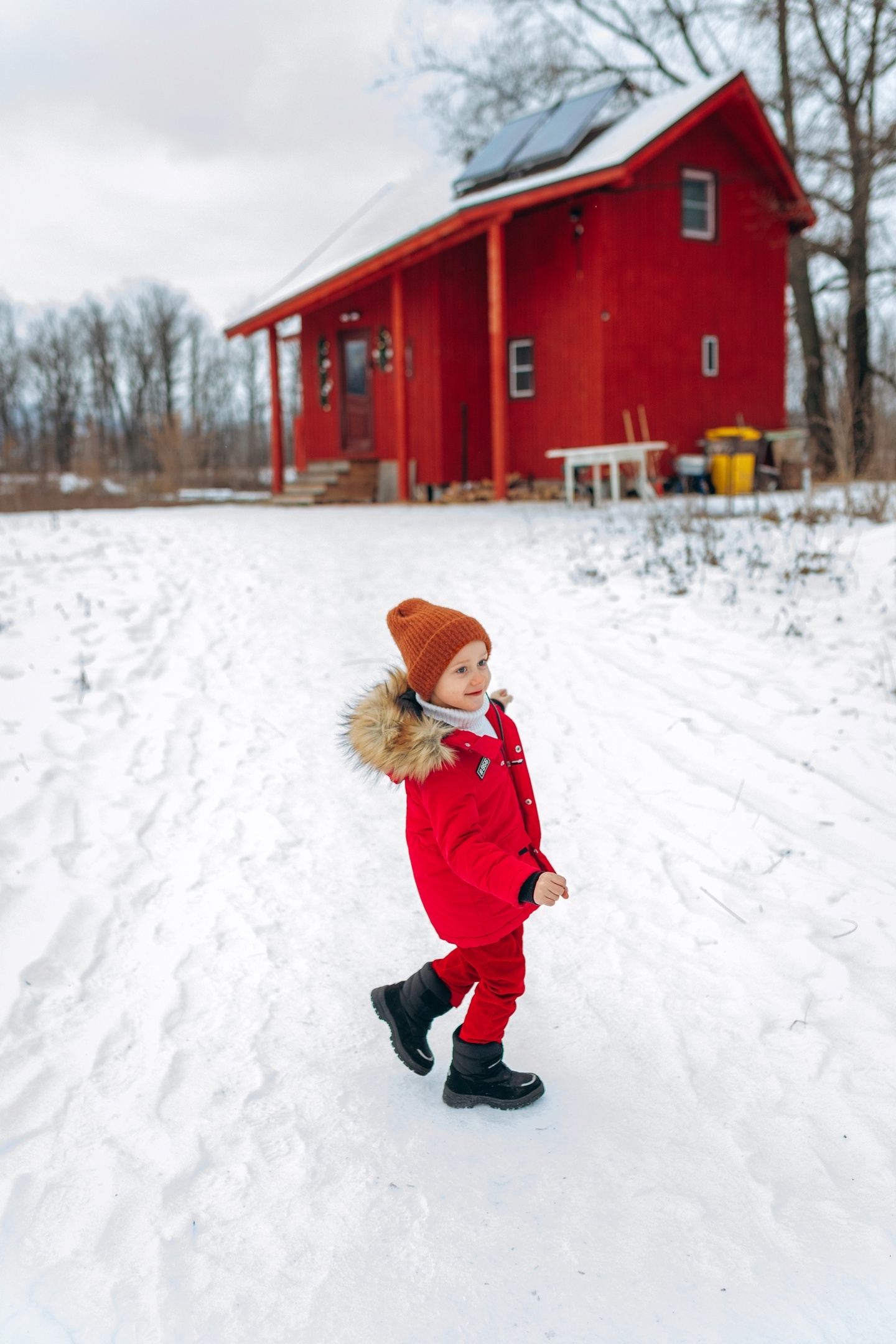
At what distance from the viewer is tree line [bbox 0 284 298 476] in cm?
5384

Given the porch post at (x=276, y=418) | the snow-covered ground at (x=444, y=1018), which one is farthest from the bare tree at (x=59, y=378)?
the snow-covered ground at (x=444, y=1018)

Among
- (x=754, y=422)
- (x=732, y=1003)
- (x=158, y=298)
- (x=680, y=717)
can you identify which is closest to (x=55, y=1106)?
(x=732, y=1003)

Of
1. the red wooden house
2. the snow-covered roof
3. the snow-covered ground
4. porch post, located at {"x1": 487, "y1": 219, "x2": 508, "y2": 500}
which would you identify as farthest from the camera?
the red wooden house

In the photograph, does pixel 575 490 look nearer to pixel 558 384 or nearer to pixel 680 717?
pixel 558 384

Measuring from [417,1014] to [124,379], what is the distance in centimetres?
5874

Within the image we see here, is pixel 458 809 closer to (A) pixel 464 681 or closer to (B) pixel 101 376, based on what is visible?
(A) pixel 464 681

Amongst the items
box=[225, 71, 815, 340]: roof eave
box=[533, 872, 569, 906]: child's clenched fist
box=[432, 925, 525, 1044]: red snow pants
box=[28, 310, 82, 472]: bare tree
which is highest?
box=[28, 310, 82, 472]: bare tree

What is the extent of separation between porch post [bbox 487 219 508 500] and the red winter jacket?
12011 millimetres

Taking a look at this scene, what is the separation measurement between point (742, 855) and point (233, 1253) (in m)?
2.58

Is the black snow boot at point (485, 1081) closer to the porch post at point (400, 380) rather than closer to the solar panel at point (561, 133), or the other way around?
the porch post at point (400, 380)

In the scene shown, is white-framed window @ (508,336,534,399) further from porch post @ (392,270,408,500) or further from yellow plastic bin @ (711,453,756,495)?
yellow plastic bin @ (711,453,756,495)

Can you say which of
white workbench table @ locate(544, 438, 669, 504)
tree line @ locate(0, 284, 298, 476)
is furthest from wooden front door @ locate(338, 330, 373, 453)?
tree line @ locate(0, 284, 298, 476)

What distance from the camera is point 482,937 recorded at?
101 inches

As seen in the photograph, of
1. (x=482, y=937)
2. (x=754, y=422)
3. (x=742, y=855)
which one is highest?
(x=754, y=422)
